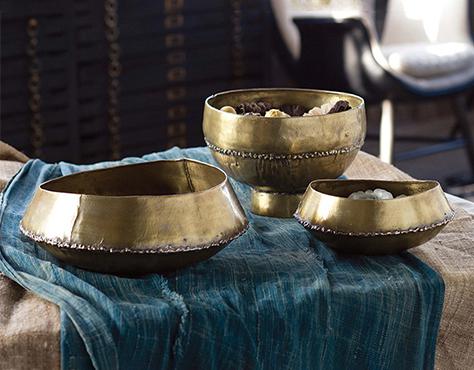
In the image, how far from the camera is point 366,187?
4.55ft

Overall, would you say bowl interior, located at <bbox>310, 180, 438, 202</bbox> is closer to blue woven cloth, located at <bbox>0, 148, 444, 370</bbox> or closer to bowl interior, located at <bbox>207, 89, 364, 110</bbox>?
blue woven cloth, located at <bbox>0, 148, 444, 370</bbox>

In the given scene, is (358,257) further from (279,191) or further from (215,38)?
(215,38)

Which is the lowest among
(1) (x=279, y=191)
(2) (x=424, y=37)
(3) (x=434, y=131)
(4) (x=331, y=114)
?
(3) (x=434, y=131)

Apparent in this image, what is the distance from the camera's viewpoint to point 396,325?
1229 mm

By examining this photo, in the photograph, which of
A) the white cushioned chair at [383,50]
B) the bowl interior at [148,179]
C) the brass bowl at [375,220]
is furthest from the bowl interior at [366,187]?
the white cushioned chair at [383,50]

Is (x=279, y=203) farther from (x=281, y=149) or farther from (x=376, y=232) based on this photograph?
(x=376, y=232)

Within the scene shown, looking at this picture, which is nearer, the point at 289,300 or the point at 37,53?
the point at 289,300

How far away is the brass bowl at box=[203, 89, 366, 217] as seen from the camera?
1.42 m

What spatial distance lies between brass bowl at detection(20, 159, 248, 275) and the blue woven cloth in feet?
0.08

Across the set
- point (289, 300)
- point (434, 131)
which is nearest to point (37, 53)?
point (434, 131)

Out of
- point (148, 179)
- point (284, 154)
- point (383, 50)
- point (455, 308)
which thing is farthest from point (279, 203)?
point (383, 50)

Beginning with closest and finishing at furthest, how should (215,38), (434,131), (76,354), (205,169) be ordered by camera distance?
(76,354) < (205,169) < (215,38) < (434,131)

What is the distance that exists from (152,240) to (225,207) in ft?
0.34

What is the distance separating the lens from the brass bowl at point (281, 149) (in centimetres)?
142
